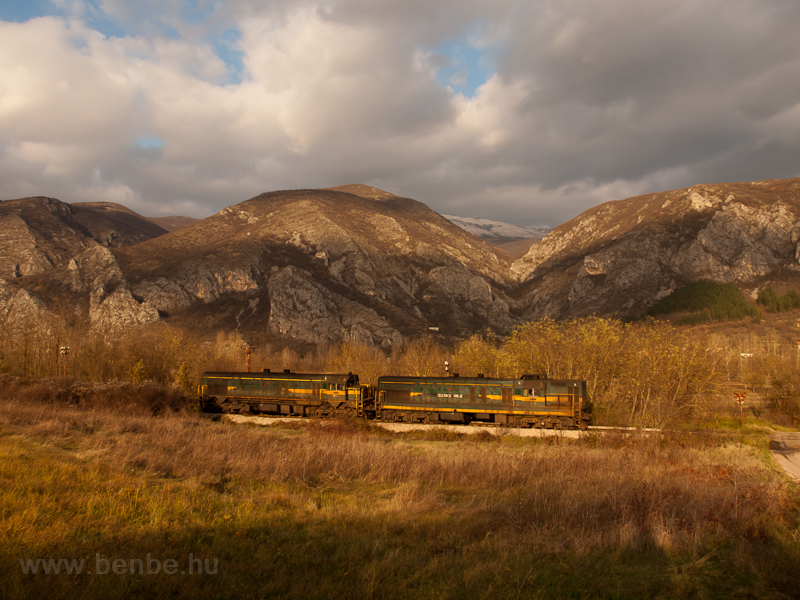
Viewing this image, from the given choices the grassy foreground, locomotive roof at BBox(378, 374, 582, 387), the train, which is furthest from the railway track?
the grassy foreground

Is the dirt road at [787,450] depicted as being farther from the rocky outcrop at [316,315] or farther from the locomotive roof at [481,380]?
the rocky outcrop at [316,315]

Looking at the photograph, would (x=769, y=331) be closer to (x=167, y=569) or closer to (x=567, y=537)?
(x=567, y=537)

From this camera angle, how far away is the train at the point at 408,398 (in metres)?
32.1

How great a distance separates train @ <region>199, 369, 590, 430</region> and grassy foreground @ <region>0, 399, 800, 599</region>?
473 inches

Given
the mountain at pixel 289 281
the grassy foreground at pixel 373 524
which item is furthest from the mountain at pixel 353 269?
the grassy foreground at pixel 373 524

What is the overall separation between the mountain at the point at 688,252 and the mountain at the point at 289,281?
28.5m

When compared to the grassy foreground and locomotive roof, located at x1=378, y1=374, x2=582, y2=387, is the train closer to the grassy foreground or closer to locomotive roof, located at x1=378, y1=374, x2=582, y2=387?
locomotive roof, located at x1=378, y1=374, x2=582, y2=387

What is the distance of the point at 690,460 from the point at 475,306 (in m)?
147

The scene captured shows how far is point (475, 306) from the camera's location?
168 meters

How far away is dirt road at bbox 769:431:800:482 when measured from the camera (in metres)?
23.4

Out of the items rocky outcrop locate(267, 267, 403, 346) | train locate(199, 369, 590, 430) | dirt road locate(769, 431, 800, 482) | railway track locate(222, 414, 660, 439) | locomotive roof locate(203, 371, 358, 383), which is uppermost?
rocky outcrop locate(267, 267, 403, 346)

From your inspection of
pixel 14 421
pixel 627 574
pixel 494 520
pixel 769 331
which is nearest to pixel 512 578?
pixel 627 574

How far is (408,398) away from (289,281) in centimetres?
10636

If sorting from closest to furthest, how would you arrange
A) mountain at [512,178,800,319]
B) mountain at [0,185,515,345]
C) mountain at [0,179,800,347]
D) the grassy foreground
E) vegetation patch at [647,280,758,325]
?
the grassy foreground < mountain at [0,185,515,345] < mountain at [0,179,800,347] < vegetation patch at [647,280,758,325] < mountain at [512,178,800,319]
